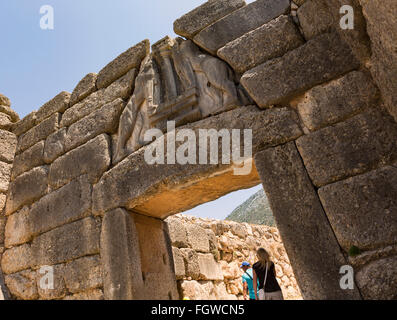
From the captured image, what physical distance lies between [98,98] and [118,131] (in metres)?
0.73

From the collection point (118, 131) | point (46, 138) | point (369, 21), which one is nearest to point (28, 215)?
point (46, 138)

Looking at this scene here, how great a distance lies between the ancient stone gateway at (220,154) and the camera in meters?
2.21

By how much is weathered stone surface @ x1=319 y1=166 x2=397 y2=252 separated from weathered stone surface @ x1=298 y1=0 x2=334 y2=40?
1303mm

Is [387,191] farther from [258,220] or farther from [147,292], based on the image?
[258,220]

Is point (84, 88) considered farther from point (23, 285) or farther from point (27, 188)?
point (23, 285)

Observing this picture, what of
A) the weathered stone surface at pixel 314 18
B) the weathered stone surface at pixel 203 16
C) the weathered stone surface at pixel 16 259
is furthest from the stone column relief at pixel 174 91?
the weathered stone surface at pixel 16 259

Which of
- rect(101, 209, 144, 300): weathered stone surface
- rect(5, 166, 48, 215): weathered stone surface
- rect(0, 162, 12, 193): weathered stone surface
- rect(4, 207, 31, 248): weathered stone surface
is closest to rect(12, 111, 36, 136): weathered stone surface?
rect(0, 162, 12, 193): weathered stone surface

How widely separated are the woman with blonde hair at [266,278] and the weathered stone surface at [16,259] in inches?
107

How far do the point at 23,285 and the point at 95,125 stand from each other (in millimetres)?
2075

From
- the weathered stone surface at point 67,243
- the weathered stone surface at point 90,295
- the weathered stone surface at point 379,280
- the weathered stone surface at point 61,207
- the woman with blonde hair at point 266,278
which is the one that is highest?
the weathered stone surface at point 61,207

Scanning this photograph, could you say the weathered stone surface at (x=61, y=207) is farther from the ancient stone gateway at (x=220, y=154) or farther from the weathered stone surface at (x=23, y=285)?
the weathered stone surface at (x=23, y=285)

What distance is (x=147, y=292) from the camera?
3145mm

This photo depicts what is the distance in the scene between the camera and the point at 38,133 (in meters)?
4.76

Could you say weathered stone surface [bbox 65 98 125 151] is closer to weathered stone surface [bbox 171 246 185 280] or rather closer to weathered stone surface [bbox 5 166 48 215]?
weathered stone surface [bbox 5 166 48 215]
